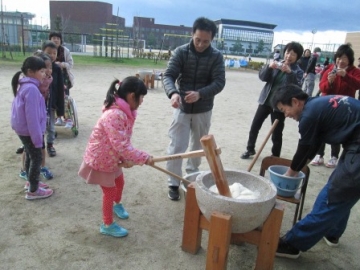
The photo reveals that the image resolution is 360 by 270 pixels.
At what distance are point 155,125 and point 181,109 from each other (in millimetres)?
2867

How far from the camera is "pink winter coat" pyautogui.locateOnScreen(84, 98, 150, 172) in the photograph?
2148 millimetres

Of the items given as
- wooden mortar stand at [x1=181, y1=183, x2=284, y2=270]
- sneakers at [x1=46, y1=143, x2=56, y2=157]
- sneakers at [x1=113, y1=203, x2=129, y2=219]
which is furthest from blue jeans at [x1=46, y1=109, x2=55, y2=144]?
wooden mortar stand at [x1=181, y1=183, x2=284, y2=270]

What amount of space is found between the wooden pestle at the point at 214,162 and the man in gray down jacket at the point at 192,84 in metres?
0.92

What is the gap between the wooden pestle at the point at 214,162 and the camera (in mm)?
1945

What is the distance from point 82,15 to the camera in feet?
190

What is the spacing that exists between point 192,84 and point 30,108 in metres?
1.51

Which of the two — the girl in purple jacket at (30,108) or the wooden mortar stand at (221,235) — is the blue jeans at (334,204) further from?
the girl in purple jacket at (30,108)

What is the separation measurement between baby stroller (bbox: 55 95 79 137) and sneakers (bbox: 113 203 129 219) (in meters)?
2.43

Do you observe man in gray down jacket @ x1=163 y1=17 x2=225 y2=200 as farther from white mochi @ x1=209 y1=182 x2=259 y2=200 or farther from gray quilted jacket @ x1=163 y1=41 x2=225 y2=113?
white mochi @ x1=209 y1=182 x2=259 y2=200

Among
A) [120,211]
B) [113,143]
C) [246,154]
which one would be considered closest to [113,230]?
[120,211]

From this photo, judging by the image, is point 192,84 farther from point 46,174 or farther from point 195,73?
point 46,174


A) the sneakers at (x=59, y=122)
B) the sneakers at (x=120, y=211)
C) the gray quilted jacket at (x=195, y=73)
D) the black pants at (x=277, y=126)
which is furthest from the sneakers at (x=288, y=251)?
the sneakers at (x=59, y=122)

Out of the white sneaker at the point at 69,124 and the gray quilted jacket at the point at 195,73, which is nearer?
the gray quilted jacket at the point at 195,73

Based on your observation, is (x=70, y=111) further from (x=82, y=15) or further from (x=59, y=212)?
(x=82, y=15)
